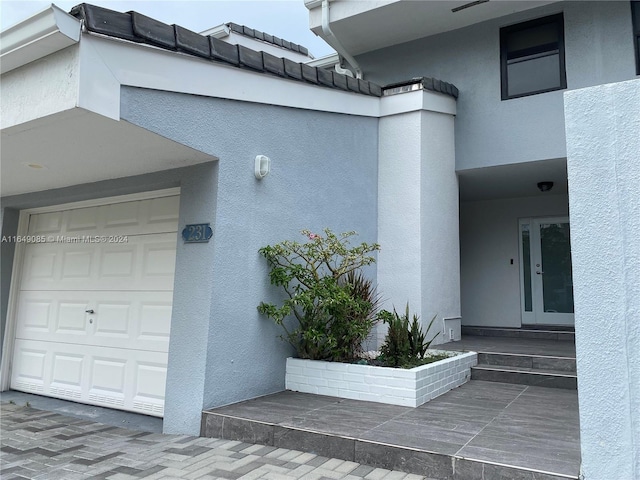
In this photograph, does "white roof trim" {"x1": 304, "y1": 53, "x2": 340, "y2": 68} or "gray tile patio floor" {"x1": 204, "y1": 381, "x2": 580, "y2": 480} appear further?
Result: "white roof trim" {"x1": 304, "y1": 53, "x2": 340, "y2": 68}

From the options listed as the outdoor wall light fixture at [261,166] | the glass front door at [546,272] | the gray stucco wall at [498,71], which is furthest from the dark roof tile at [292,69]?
the glass front door at [546,272]

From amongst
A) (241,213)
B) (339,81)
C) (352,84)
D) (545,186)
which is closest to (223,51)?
(241,213)

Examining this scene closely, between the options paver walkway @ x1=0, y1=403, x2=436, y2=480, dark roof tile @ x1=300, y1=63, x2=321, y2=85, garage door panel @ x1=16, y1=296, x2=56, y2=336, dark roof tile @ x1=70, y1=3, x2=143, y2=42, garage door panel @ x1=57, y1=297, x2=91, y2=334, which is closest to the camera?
dark roof tile @ x1=70, y1=3, x2=143, y2=42

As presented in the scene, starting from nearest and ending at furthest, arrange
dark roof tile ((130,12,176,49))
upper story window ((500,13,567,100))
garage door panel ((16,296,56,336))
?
dark roof tile ((130,12,176,49)), garage door panel ((16,296,56,336)), upper story window ((500,13,567,100))

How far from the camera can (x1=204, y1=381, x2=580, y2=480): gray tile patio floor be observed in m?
3.19

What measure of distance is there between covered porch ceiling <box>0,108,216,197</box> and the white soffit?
4.85 metres

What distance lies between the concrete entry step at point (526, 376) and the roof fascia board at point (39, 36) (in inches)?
228

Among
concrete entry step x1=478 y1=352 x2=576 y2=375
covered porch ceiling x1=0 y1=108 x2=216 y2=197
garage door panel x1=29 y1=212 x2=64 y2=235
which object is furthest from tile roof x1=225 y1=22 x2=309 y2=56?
concrete entry step x1=478 y1=352 x2=576 y2=375

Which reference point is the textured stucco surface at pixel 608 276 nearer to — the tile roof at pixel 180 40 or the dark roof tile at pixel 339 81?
the tile roof at pixel 180 40

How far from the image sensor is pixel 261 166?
5.12 meters

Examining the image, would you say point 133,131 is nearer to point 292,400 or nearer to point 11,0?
point 11,0

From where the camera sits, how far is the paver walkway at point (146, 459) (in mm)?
3354

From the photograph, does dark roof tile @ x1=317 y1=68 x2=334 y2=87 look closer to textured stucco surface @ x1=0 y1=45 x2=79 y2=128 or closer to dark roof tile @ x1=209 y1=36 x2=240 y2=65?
dark roof tile @ x1=209 y1=36 x2=240 y2=65

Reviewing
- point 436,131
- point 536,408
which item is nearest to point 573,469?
point 536,408
